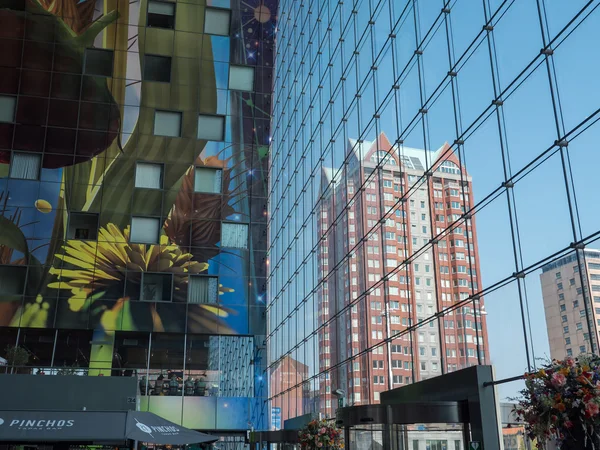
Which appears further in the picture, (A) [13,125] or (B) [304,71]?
(A) [13,125]

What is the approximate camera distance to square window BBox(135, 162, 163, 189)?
119 feet

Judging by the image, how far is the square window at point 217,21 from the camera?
130 ft

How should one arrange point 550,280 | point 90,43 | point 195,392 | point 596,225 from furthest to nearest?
point 90,43, point 195,392, point 550,280, point 596,225

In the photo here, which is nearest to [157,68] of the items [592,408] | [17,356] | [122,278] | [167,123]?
[167,123]

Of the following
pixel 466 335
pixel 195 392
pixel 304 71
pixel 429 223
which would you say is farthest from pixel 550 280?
pixel 195 392

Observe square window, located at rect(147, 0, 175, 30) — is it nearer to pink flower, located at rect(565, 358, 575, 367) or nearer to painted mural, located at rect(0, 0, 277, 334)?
painted mural, located at rect(0, 0, 277, 334)

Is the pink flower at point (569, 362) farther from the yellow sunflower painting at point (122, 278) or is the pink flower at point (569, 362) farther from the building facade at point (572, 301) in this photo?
the yellow sunflower painting at point (122, 278)

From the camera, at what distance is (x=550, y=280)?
39.5 ft

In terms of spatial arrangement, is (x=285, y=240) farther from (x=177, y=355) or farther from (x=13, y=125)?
(x=13, y=125)

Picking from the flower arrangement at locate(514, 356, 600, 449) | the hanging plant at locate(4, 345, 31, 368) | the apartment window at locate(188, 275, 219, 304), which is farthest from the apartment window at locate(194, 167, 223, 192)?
the flower arrangement at locate(514, 356, 600, 449)

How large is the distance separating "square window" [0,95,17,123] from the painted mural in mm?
303

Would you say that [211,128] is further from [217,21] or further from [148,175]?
[217,21]

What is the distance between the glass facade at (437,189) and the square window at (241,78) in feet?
27.4

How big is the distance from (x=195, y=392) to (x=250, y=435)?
3654mm
